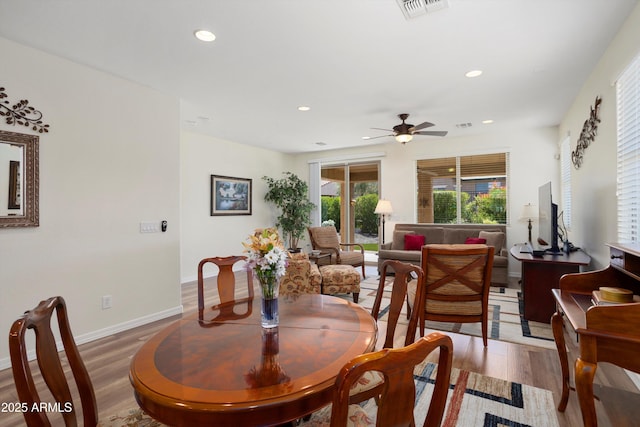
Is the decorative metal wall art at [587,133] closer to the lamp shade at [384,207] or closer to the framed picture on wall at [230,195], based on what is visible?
the lamp shade at [384,207]

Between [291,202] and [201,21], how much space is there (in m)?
5.03

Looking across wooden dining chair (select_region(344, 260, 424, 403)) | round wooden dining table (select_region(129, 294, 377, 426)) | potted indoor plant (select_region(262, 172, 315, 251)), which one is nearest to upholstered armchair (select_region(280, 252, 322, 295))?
wooden dining chair (select_region(344, 260, 424, 403))

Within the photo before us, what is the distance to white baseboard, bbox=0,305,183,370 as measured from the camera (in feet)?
8.89

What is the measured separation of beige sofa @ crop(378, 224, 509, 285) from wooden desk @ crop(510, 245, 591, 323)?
5.57 ft

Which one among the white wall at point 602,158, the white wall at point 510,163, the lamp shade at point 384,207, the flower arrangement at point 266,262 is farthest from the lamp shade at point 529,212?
the flower arrangement at point 266,262

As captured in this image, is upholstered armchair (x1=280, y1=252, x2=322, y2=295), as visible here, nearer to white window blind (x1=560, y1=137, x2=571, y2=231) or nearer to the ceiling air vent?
the ceiling air vent

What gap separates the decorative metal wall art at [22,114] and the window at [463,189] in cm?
602

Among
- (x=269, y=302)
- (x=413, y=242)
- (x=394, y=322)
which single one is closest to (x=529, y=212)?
(x=413, y=242)

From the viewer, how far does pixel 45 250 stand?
9.23ft

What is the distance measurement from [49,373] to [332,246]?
5.24m

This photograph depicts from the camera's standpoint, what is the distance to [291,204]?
722 cm

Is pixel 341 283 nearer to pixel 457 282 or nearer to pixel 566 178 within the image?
pixel 457 282

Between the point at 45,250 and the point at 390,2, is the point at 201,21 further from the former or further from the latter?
the point at 45,250

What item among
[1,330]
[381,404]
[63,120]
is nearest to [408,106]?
[63,120]
